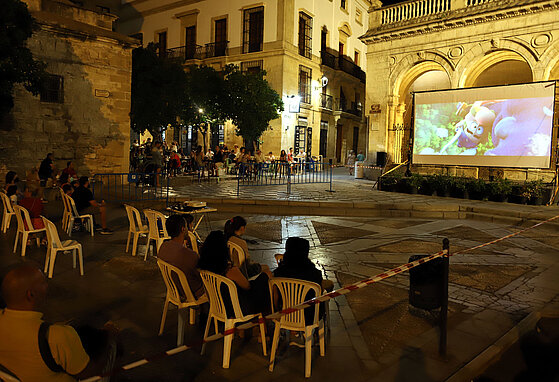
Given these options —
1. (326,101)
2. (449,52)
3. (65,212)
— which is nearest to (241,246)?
(65,212)

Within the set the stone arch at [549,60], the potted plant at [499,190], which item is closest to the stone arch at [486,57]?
Result: the stone arch at [549,60]

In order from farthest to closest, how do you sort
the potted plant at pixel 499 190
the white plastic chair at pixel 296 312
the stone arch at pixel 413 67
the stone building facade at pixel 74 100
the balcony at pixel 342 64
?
the balcony at pixel 342 64, the stone arch at pixel 413 67, the stone building facade at pixel 74 100, the potted plant at pixel 499 190, the white plastic chair at pixel 296 312

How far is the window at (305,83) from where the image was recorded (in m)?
25.2

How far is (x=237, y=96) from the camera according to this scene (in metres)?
20.9

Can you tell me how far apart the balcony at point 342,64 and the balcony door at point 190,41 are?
8.42 m

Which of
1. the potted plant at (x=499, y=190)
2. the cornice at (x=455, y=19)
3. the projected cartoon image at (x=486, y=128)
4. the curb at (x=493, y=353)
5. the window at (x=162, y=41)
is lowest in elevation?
the curb at (x=493, y=353)

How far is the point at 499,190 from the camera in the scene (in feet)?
38.5

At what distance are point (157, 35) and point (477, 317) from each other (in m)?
29.9

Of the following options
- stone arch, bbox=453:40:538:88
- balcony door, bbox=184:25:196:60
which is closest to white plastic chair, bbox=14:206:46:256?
stone arch, bbox=453:40:538:88

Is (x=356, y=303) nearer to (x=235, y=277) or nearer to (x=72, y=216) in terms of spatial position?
(x=235, y=277)

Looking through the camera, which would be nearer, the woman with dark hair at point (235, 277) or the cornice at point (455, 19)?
the woman with dark hair at point (235, 277)

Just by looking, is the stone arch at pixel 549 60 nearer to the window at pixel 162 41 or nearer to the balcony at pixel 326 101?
the balcony at pixel 326 101

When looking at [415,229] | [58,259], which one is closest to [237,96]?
[415,229]

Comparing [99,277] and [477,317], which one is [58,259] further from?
[477,317]
